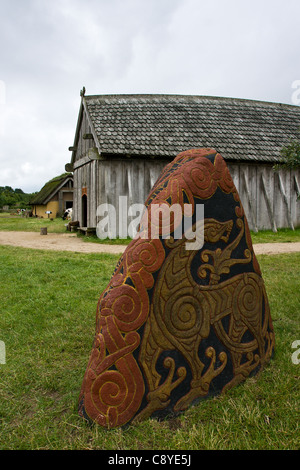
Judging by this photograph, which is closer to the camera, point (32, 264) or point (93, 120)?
point (32, 264)

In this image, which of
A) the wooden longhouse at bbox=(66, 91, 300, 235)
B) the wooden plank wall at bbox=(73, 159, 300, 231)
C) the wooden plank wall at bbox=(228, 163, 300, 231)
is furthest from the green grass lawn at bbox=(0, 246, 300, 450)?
the wooden plank wall at bbox=(228, 163, 300, 231)

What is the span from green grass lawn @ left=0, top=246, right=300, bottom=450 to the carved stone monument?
0.11m

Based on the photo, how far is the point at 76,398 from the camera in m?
2.45

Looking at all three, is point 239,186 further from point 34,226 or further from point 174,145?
point 34,226

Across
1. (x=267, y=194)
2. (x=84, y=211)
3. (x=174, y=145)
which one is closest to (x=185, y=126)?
(x=174, y=145)

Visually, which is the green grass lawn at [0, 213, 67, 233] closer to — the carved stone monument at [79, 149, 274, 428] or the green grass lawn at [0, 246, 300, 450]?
the green grass lawn at [0, 246, 300, 450]

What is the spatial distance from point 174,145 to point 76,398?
10656 mm

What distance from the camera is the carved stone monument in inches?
85.4

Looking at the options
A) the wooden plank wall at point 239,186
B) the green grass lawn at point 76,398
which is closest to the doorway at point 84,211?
the wooden plank wall at point 239,186

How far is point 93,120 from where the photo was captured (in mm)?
12422

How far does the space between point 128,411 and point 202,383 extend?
0.52 metres

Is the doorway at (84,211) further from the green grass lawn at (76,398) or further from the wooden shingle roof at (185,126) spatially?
the green grass lawn at (76,398)
